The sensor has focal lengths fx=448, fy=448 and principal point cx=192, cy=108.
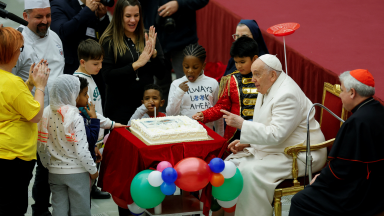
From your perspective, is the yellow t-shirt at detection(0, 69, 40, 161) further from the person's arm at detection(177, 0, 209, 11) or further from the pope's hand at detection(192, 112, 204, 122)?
the person's arm at detection(177, 0, 209, 11)

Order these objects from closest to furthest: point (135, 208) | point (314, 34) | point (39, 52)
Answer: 1. point (135, 208)
2. point (39, 52)
3. point (314, 34)

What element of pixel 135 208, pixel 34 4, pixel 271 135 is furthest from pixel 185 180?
pixel 34 4

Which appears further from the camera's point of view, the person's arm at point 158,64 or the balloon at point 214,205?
the person's arm at point 158,64

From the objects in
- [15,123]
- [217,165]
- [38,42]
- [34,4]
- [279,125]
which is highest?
[34,4]

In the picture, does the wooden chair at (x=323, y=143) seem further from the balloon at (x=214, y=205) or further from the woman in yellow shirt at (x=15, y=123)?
the woman in yellow shirt at (x=15, y=123)

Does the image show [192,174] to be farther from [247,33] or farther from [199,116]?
[247,33]

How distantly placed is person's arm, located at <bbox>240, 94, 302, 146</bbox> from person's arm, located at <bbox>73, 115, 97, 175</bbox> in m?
1.23

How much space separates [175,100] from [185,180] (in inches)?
49.0

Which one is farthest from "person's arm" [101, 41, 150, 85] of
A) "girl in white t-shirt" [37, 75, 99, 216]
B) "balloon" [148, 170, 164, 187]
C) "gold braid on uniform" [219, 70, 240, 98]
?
"balloon" [148, 170, 164, 187]

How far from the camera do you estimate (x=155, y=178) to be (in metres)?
3.03

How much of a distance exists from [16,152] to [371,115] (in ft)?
7.80

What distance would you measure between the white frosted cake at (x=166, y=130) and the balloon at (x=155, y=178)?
0.34 m

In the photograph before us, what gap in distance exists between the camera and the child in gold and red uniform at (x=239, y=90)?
13.1 ft

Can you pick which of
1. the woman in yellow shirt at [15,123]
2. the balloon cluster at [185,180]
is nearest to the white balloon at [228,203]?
the balloon cluster at [185,180]
